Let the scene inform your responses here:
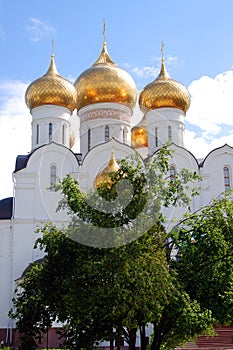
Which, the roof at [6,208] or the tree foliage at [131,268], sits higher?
the roof at [6,208]

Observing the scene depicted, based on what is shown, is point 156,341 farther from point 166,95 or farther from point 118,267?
point 166,95

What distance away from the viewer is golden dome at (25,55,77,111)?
2583 centimetres

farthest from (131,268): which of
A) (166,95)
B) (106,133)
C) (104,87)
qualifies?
(166,95)

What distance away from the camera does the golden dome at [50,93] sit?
25.8m

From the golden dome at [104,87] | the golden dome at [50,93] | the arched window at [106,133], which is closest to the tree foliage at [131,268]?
the arched window at [106,133]

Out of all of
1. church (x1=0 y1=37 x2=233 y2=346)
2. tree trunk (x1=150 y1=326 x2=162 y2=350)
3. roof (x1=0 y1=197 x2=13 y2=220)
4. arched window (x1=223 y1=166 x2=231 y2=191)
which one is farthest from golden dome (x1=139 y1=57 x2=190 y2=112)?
tree trunk (x1=150 y1=326 x2=162 y2=350)

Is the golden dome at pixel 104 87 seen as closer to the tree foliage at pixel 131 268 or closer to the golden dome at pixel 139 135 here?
the golden dome at pixel 139 135

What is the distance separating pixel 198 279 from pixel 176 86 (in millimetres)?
17142

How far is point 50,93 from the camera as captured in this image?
25.8 m

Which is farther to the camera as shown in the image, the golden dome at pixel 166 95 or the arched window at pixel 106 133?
the golden dome at pixel 166 95

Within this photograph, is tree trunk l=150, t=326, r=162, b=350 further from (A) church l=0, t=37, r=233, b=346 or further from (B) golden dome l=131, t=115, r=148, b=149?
(B) golden dome l=131, t=115, r=148, b=149

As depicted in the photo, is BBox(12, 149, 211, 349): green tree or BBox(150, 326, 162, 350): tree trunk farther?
BBox(150, 326, 162, 350): tree trunk

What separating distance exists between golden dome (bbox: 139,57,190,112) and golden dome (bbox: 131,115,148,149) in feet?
8.03

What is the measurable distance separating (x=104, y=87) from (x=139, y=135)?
14.4 feet
